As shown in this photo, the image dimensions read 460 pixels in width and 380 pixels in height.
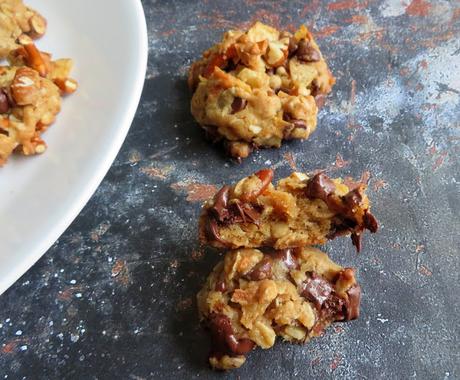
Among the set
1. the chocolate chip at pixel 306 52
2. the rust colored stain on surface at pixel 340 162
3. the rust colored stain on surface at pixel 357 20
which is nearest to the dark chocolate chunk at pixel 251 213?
A: the rust colored stain on surface at pixel 340 162

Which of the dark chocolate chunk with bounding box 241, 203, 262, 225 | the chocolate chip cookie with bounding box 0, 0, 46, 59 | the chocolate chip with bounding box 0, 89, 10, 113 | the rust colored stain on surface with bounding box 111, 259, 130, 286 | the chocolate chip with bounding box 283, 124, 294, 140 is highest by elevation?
the chocolate chip cookie with bounding box 0, 0, 46, 59

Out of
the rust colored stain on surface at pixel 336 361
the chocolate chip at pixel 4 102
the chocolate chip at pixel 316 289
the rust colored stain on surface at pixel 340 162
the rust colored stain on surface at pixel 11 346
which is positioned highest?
the chocolate chip at pixel 4 102

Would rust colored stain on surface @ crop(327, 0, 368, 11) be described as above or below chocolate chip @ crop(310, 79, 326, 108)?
above

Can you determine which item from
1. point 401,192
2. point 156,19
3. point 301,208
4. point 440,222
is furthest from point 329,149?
point 156,19

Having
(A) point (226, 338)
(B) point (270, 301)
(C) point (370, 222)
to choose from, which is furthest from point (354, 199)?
(A) point (226, 338)

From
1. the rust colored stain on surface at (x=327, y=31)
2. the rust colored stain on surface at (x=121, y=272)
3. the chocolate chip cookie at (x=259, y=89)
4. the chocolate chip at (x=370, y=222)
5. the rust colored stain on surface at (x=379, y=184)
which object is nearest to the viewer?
the chocolate chip at (x=370, y=222)

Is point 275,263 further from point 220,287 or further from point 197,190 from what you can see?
point 197,190

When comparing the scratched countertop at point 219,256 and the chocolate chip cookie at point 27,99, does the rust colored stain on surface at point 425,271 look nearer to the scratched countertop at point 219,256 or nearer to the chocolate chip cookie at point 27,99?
the scratched countertop at point 219,256

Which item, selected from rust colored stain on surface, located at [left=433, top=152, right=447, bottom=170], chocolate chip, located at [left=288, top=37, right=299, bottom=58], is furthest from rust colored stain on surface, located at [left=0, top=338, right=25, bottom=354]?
rust colored stain on surface, located at [left=433, top=152, right=447, bottom=170]

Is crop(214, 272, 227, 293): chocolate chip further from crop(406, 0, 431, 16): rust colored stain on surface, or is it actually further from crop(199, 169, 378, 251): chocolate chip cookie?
crop(406, 0, 431, 16): rust colored stain on surface
